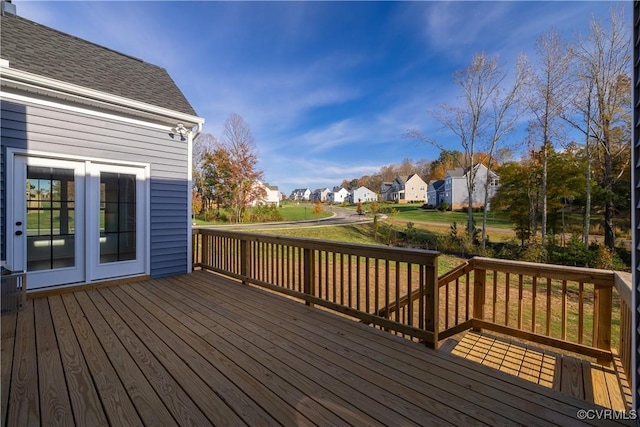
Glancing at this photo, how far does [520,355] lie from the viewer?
8.86 ft

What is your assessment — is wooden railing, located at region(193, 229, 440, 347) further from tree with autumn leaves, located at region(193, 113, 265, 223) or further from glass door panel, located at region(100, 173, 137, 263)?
tree with autumn leaves, located at region(193, 113, 265, 223)

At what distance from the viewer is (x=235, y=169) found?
19.1 m

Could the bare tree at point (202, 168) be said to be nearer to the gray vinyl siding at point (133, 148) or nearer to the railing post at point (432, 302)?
the gray vinyl siding at point (133, 148)

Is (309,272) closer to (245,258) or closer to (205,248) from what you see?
(245,258)

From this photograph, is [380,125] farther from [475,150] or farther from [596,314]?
[596,314]

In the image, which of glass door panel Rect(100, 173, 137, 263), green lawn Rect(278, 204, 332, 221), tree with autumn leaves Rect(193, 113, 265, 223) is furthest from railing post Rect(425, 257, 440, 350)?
green lawn Rect(278, 204, 332, 221)

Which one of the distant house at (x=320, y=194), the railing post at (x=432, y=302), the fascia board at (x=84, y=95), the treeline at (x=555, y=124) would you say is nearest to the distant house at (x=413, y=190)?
the distant house at (x=320, y=194)

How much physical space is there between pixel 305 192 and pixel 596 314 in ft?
255

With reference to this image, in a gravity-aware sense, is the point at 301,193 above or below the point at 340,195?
above

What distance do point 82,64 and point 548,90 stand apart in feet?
42.0

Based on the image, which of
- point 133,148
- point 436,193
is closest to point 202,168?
point 133,148

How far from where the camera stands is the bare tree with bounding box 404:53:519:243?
11.1 metres

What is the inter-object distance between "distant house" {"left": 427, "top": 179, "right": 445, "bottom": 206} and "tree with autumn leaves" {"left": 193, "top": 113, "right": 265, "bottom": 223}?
22274 mm

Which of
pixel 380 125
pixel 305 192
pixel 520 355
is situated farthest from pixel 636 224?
pixel 305 192
